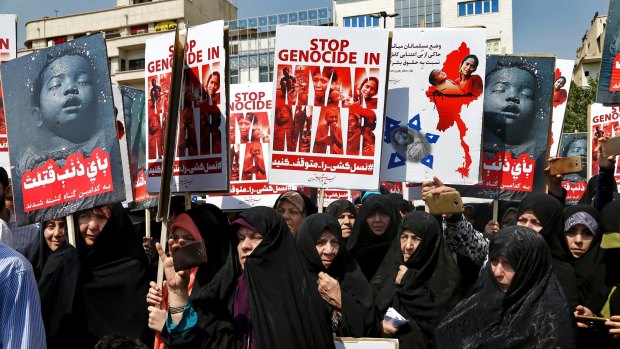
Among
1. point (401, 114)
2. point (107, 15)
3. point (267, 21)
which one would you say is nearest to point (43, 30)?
point (107, 15)

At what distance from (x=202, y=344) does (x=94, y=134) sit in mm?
1631

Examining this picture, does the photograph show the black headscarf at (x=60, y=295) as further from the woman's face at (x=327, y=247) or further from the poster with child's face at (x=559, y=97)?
the poster with child's face at (x=559, y=97)

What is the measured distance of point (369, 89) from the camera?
231 inches

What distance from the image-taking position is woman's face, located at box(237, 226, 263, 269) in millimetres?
3643

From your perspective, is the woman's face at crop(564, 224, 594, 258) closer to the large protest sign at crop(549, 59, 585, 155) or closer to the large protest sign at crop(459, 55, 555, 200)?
the large protest sign at crop(459, 55, 555, 200)

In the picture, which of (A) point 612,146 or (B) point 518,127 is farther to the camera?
(B) point 518,127

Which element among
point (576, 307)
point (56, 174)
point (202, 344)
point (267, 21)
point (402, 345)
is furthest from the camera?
point (267, 21)

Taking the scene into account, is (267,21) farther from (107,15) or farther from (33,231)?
(33,231)

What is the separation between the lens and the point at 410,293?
175 inches

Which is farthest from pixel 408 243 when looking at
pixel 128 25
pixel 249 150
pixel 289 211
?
pixel 128 25

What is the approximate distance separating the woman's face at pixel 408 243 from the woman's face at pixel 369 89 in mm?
1588

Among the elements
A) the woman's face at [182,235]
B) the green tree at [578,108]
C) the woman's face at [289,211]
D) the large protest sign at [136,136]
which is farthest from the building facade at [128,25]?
the woman's face at [182,235]

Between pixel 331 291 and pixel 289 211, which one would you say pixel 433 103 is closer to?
pixel 289 211

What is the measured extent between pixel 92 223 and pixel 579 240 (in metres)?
2.76
